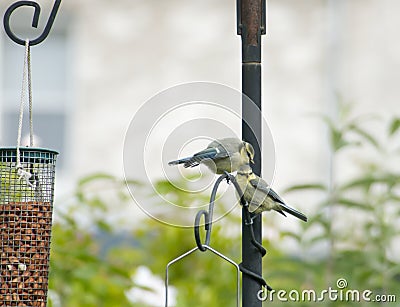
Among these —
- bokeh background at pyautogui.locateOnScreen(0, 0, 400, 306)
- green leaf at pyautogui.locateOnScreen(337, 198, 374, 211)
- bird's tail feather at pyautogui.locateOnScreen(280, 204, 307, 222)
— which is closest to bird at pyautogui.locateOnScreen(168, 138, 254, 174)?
bird's tail feather at pyautogui.locateOnScreen(280, 204, 307, 222)

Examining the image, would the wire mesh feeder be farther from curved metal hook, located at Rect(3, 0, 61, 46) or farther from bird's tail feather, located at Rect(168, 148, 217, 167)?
bird's tail feather, located at Rect(168, 148, 217, 167)

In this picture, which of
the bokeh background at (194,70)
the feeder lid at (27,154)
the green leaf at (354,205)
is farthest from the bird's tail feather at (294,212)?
the bokeh background at (194,70)

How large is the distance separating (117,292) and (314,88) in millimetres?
3788

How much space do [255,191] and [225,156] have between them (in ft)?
0.30

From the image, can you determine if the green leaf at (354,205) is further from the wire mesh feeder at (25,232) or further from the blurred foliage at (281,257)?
the wire mesh feeder at (25,232)

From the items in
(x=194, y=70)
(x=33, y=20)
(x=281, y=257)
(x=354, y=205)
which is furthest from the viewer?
(x=194, y=70)

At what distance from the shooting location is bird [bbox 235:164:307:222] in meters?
1.73

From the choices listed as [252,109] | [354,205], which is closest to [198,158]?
[252,109]

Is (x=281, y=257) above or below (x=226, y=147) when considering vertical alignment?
above

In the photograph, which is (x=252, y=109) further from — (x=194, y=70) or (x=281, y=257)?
(x=194, y=70)

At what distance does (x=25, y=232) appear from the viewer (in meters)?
1.92

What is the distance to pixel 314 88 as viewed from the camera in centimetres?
664

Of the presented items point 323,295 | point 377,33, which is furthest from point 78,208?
point 377,33

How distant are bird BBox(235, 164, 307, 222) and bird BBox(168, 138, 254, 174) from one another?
0.06 ft
